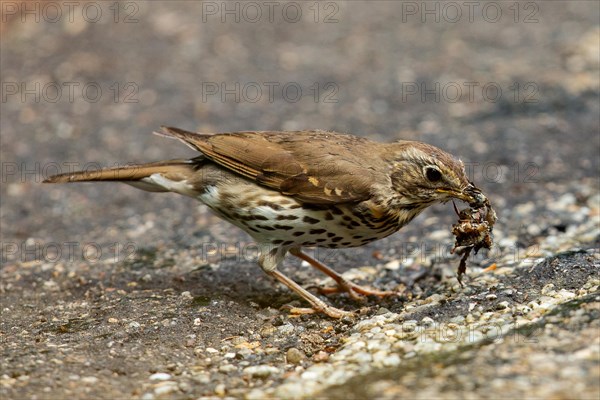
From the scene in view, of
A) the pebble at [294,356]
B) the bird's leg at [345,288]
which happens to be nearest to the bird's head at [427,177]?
the bird's leg at [345,288]

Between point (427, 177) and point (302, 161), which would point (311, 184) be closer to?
point (302, 161)

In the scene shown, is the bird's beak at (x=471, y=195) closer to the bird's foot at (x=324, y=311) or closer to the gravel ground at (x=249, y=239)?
the gravel ground at (x=249, y=239)

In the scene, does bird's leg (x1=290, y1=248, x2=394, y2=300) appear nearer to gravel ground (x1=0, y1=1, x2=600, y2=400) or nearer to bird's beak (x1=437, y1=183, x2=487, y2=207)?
gravel ground (x1=0, y1=1, x2=600, y2=400)

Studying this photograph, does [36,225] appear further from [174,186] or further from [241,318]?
[241,318]

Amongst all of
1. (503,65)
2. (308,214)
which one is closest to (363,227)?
(308,214)

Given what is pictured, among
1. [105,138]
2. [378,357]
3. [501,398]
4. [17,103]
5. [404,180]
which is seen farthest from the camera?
[17,103]

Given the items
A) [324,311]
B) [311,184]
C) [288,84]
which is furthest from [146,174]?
[288,84]

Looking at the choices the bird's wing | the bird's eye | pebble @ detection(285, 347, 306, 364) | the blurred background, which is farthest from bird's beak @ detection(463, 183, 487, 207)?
the blurred background

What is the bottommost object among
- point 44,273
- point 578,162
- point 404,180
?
point 44,273
